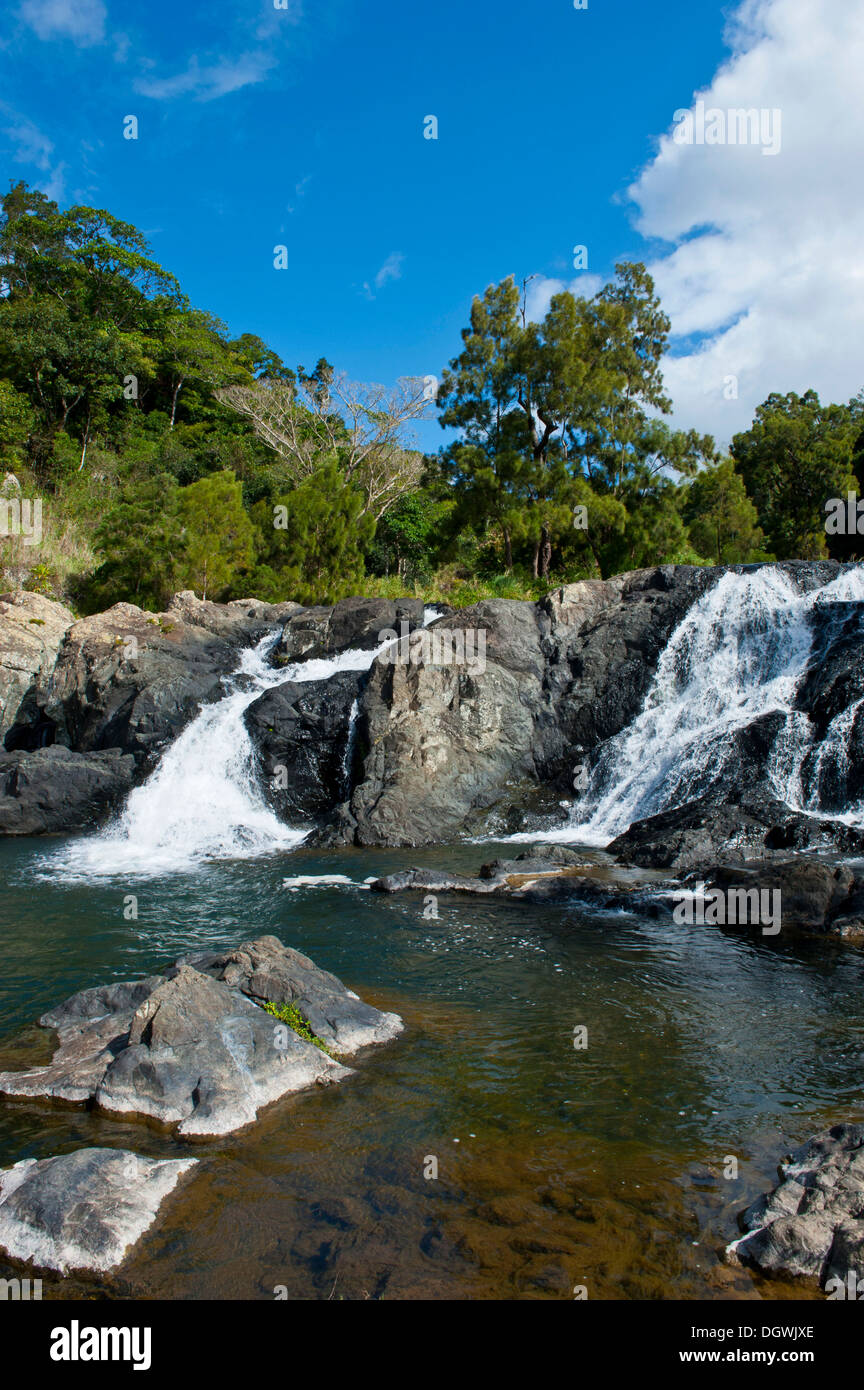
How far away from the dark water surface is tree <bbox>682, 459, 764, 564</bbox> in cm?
2965

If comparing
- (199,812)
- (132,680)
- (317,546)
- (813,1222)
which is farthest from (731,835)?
(317,546)

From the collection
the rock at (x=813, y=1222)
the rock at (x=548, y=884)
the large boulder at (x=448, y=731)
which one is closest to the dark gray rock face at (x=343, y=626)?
the large boulder at (x=448, y=731)

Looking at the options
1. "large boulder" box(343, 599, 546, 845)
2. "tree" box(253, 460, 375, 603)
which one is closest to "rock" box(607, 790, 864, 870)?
"large boulder" box(343, 599, 546, 845)

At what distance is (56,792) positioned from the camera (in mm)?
17688

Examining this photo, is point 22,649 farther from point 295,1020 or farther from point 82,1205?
point 82,1205

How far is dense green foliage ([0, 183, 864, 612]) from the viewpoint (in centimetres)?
2766

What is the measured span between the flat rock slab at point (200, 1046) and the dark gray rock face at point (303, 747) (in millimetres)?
10599

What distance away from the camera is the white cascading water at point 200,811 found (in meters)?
15.3

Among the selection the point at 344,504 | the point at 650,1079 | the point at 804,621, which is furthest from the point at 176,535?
the point at 650,1079

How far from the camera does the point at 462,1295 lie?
403 cm

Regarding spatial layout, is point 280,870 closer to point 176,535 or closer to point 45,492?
point 176,535

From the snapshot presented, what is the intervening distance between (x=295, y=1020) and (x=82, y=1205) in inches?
93.3
